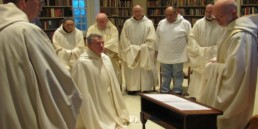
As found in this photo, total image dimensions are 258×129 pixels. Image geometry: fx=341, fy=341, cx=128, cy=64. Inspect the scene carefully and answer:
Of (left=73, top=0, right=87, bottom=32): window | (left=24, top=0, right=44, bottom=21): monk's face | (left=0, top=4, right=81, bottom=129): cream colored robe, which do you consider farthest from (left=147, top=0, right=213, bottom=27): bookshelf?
(left=0, top=4, right=81, bottom=129): cream colored robe

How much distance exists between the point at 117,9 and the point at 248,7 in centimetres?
327

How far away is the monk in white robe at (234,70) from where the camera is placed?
103 inches

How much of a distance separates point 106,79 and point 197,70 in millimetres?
1748

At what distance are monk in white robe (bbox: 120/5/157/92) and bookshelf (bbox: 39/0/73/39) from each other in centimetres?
286

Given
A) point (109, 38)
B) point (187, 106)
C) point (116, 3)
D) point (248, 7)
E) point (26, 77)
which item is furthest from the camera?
point (116, 3)

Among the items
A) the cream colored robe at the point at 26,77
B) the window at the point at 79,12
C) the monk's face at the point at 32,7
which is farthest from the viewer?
the window at the point at 79,12

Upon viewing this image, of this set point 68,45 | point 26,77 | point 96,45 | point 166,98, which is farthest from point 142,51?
point 26,77

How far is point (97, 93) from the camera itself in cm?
376

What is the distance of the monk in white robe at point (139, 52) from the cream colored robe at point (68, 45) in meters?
0.79

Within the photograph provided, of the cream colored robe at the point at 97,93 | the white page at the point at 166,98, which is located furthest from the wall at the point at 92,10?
the white page at the point at 166,98

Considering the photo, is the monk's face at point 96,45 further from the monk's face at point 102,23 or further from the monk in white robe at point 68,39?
the monk's face at point 102,23

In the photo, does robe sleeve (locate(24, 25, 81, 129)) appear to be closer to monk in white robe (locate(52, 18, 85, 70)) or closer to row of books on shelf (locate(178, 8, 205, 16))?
monk in white robe (locate(52, 18, 85, 70))

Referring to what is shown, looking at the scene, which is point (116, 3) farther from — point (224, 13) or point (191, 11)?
point (224, 13)

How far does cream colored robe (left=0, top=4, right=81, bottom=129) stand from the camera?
1.46 m
